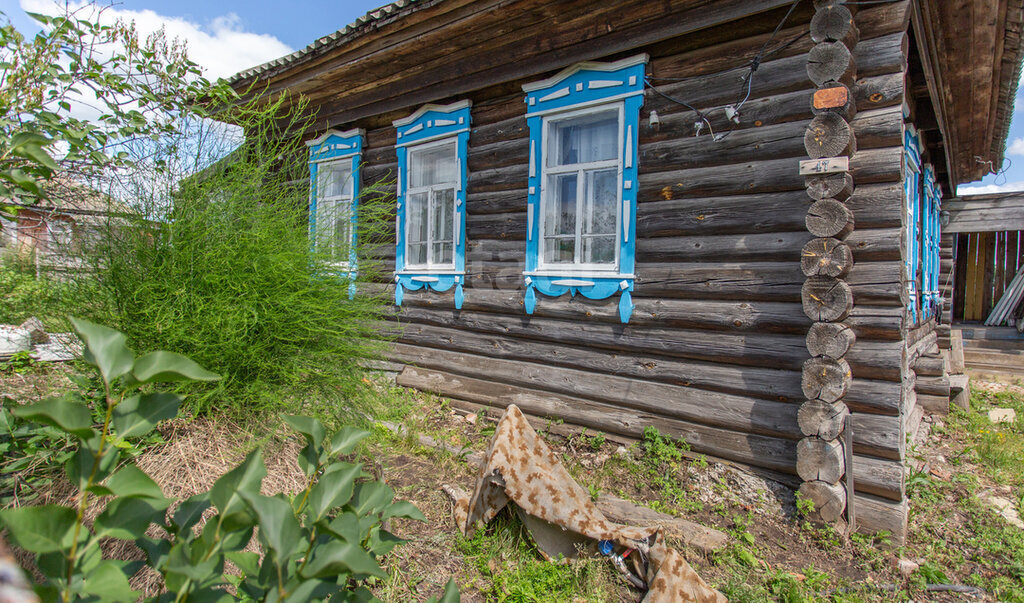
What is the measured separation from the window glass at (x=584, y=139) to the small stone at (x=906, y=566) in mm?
3348

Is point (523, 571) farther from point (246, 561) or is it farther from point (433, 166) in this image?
point (433, 166)

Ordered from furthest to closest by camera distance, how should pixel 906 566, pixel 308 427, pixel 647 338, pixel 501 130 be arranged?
1. pixel 501 130
2. pixel 647 338
3. pixel 906 566
4. pixel 308 427

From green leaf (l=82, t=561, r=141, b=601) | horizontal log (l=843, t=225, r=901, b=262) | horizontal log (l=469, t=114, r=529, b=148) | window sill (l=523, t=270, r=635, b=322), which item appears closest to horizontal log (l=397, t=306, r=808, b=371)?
window sill (l=523, t=270, r=635, b=322)

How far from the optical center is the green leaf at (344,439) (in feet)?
3.84

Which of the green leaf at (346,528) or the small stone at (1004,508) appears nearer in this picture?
the green leaf at (346,528)

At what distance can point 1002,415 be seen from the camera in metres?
5.80

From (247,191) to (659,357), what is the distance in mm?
3100

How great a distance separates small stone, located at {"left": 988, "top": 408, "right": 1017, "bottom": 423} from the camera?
18.7ft

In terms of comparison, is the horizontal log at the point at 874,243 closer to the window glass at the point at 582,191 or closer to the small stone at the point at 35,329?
the window glass at the point at 582,191

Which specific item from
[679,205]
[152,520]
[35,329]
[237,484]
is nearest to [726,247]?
[679,205]

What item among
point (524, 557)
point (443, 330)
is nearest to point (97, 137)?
point (524, 557)

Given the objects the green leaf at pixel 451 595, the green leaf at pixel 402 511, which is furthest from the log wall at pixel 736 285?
the green leaf at pixel 451 595

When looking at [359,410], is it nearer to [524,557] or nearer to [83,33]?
[524,557]

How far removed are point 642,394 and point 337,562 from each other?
3.68 metres
